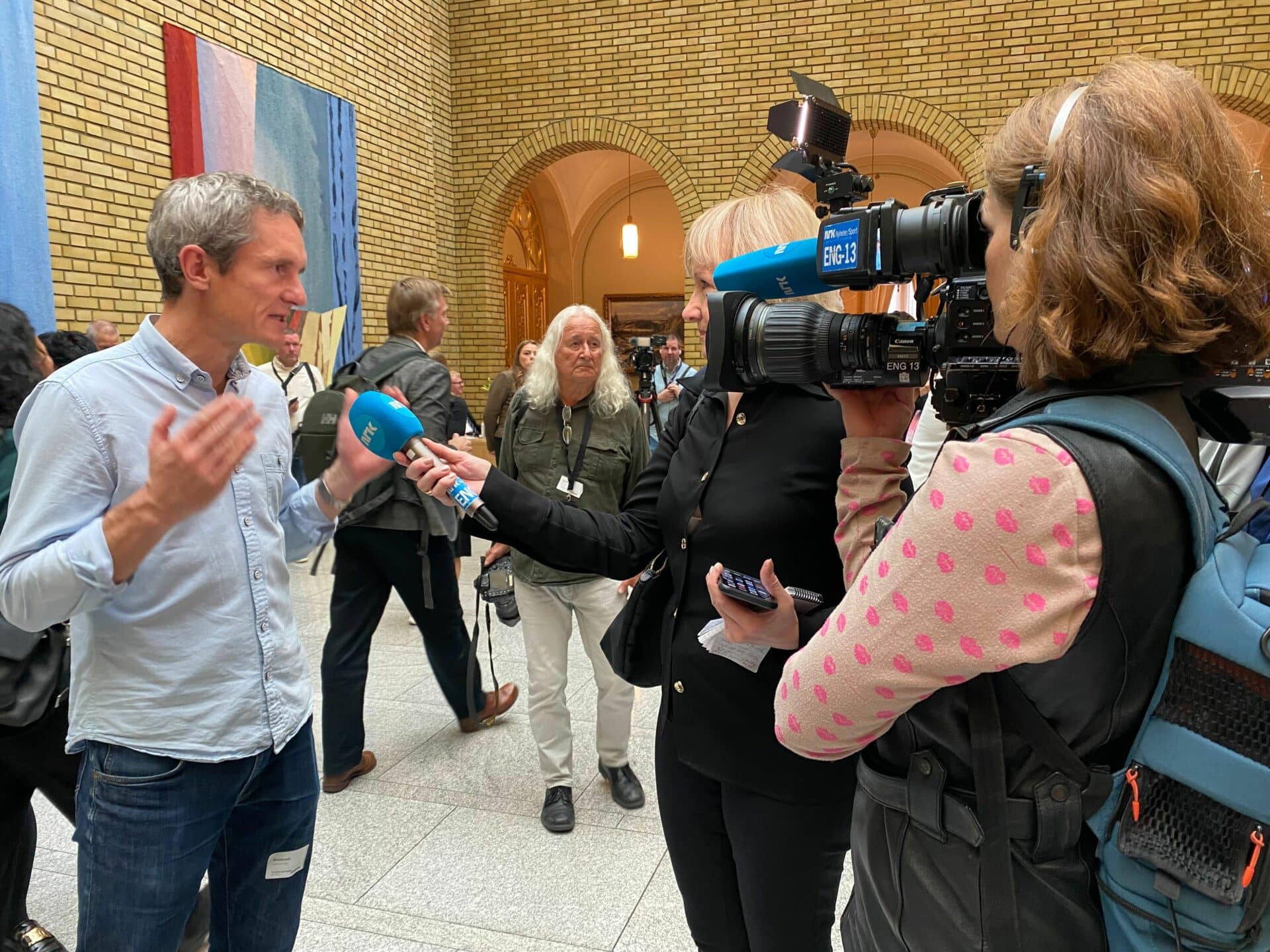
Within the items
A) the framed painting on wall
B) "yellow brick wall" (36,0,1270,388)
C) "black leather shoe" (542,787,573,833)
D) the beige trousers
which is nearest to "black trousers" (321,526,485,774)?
the beige trousers

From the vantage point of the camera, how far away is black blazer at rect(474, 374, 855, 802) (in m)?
1.58

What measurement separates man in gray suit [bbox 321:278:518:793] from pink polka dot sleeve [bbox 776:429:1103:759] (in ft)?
9.06

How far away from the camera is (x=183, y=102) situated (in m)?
6.54

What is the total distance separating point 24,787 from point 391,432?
145cm

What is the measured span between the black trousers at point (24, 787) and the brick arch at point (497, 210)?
28.2 feet

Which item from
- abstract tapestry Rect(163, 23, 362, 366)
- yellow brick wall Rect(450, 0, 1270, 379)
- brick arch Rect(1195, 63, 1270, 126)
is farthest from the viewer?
yellow brick wall Rect(450, 0, 1270, 379)

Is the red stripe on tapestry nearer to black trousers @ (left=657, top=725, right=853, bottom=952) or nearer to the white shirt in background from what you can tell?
the white shirt in background

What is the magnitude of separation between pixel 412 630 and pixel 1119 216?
5245 millimetres

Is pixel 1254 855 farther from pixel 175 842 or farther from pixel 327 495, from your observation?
pixel 327 495

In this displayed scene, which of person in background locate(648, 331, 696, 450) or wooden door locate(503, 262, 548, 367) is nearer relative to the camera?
person in background locate(648, 331, 696, 450)

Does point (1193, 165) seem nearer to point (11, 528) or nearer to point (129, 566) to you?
point (129, 566)

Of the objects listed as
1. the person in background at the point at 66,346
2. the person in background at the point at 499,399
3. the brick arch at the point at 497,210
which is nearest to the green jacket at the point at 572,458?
the person in background at the point at 66,346

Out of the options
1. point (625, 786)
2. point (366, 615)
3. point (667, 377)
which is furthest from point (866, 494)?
point (667, 377)

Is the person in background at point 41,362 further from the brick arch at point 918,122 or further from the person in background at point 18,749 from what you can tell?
the brick arch at point 918,122
